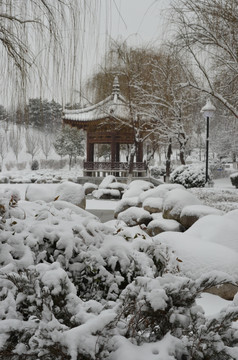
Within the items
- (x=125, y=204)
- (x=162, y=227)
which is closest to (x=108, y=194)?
(x=125, y=204)

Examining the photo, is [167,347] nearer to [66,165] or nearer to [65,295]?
[65,295]

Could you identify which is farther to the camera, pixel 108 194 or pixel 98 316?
pixel 108 194

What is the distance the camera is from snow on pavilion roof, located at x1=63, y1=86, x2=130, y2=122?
1909cm

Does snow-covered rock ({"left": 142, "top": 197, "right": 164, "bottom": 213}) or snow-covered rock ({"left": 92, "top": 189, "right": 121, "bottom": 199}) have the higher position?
snow-covered rock ({"left": 142, "top": 197, "right": 164, "bottom": 213})

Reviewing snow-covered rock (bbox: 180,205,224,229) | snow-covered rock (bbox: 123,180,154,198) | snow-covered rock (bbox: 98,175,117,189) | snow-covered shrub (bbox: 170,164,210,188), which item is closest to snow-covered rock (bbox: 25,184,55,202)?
snow-covered rock (bbox: 123,180,154,198)

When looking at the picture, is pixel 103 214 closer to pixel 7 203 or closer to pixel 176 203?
pixel 176 203

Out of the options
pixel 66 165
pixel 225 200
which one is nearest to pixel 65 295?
pixel 225 200

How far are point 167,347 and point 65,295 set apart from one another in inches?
17.0

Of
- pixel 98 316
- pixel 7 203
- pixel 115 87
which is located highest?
pixel 115 87

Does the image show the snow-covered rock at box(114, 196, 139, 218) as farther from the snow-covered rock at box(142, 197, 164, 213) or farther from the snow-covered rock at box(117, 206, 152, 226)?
the snow-covered rock at box(117, 206, 152, 226)

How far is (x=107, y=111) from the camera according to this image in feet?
63.5

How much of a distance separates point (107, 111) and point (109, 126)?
1307 mm

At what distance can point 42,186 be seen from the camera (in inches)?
370

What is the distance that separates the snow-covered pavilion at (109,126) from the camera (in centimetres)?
1927
